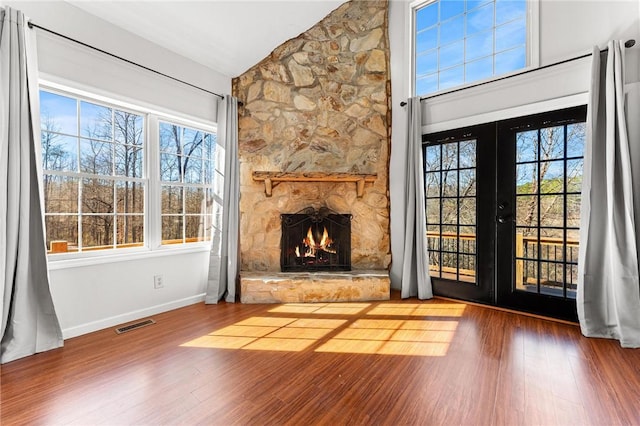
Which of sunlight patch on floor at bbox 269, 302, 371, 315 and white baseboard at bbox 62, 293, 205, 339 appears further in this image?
sunlight patch on floor at bbox 269, 302, 371, 315

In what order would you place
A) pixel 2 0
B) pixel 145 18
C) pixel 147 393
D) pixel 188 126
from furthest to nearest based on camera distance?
pixel 188 126
pixel 145 18
pixel 2 0
pixel 147 393

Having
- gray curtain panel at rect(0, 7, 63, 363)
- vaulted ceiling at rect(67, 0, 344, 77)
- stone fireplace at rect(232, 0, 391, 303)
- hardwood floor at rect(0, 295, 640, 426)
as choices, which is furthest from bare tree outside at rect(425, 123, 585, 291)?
gray curtain panel at rect(0, 7, 63, 363)

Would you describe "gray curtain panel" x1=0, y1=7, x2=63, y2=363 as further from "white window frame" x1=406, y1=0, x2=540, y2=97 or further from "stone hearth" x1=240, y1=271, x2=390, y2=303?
"white window frame" x1=406, y1=0, x2=540, y2=97

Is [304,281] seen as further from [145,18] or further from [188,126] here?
[145,18]

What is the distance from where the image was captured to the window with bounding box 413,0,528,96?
3.29 meters

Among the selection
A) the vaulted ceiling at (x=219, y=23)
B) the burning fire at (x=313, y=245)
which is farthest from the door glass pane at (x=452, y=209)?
the vaulted ceiling at (x=219, y=23)

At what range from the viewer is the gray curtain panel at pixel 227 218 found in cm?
366

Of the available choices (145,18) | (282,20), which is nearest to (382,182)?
(282,20)

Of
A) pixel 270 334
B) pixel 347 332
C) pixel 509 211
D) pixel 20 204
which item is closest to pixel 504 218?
pixel 509 211

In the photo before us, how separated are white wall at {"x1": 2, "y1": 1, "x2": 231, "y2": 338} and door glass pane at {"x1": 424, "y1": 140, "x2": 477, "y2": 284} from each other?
2840 millimetres

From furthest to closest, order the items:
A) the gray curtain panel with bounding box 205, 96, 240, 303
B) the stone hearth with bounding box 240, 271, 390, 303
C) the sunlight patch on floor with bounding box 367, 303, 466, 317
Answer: the gray curtain panel with bounding box 205, 96, 240, 303, the stone hearth with bounding box 240, 271, 390, 303, the sunlight patch on floor with bounding box 367, 303, 466, 317

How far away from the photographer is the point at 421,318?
3062 mm

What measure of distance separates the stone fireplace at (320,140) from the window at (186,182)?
43 cm

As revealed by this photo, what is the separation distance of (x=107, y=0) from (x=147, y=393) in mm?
3104
